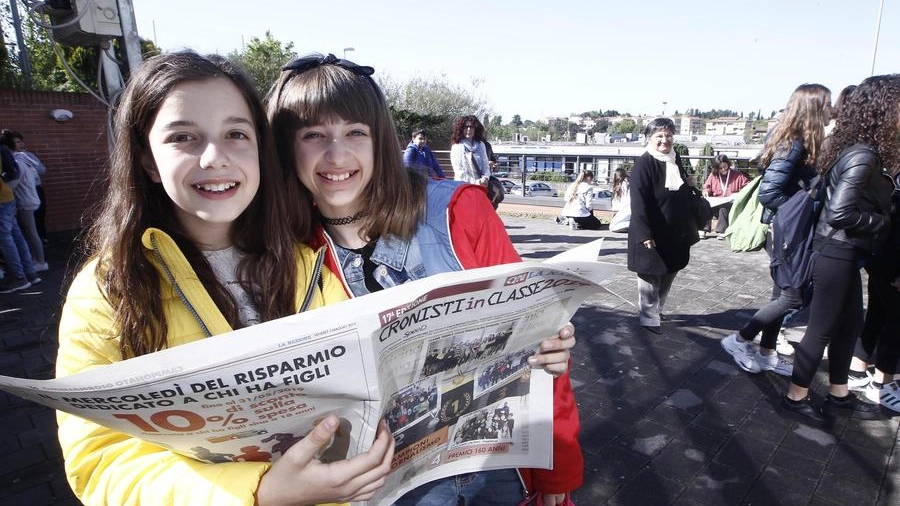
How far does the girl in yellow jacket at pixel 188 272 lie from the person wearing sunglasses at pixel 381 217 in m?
0.12

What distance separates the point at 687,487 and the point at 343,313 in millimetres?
2357

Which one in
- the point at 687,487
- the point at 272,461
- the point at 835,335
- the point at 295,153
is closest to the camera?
the point at 272,461

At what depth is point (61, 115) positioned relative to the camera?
8.40 m

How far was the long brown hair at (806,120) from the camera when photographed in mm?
3332

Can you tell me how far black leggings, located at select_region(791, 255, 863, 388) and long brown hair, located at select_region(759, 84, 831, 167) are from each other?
1.01 meters

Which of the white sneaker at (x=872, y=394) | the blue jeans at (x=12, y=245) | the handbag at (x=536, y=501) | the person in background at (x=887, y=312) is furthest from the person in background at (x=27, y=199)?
the white sneaker at (x=872, y=394)

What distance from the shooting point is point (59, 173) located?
8.55 m

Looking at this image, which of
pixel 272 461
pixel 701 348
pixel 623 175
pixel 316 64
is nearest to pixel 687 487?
pixel 701 348

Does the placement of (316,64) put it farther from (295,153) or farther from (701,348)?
(701,348)

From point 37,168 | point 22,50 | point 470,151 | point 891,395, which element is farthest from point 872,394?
point 22,50

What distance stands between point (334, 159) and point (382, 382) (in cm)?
67

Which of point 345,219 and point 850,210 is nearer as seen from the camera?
point 345,219

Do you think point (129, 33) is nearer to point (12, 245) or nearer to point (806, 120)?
point (806, 120)

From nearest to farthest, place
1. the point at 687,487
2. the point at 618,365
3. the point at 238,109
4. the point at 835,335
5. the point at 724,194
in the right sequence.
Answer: the point at 238,109 → the point at 687,487 → the point at 835,335 → the point at 618,365 → the point at 724,194
